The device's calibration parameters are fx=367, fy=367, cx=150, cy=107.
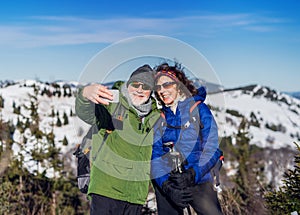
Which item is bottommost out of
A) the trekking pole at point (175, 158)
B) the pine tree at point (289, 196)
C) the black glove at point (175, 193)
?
the pine tree at point (289, 196)

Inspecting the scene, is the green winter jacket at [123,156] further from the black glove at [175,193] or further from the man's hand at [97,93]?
the man's hand at [97,93]

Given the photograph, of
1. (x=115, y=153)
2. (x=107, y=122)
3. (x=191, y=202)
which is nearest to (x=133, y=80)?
(x=107, y=122)

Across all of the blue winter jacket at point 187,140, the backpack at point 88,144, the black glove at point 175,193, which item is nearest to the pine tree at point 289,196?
the blue winter jacket at point 187,140

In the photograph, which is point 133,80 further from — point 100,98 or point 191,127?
point 191,127

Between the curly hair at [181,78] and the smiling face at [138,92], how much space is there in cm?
19

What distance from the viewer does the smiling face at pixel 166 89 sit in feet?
10.1

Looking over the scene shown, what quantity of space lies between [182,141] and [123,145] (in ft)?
1.77

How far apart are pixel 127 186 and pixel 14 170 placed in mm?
17303

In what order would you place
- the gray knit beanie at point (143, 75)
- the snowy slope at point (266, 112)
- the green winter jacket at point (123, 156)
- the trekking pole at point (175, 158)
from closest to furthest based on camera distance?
the gray knit beanie at point (143, 75) < the green winter jacket at point (123, 156) < the trekking pole at point (175, 158) < the snowy slope at point (266, 112)

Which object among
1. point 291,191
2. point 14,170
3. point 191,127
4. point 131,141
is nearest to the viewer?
point 131,141

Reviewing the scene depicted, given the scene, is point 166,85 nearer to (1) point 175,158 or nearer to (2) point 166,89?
(2) point 166,89

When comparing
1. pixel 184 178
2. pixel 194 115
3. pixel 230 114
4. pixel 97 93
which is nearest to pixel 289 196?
pixel 184 178

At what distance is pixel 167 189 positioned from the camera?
3264mm

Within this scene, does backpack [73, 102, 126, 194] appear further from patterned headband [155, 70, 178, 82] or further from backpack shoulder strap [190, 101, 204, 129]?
backpack shoulder strap [190, 101, 204, 129]
